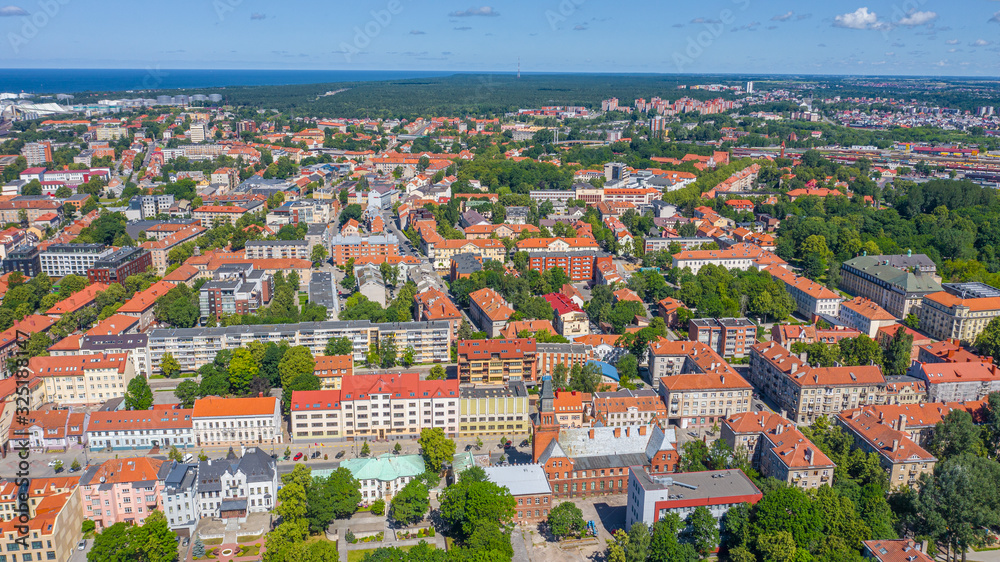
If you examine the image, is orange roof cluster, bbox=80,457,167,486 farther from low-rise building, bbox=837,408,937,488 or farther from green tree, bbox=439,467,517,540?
low-rise building, bbox=837,408,937,488

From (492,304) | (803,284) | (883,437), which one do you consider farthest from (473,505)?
(803,284)

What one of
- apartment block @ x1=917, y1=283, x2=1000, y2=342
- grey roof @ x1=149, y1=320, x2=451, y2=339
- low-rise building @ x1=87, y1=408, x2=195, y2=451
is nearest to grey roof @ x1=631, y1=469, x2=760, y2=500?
grey roof @ x1=149, y1=320, x2=451, y2=339

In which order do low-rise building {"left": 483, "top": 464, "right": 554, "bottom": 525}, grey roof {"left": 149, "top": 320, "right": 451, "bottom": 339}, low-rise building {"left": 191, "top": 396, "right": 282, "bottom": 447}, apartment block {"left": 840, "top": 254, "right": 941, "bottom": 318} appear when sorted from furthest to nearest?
apartment block {"left": 840, "top": 254, "right": 941, "bottom": 318}, grey roof {"left": 149, "top": 320, "right": 451, "bottom": 339}, low-rise building {"left": 191, "top": 396, "right": 282, "bottom": 447}, low-rise building {"left": 483, "top": 464, "right": 554, "bottom": 525}

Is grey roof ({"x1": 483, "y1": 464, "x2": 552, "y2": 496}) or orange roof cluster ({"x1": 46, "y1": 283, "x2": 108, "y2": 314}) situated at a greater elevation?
orange roof cluster ({"x1": 46, "y1": 283, "x2": 108, "y2": 314})

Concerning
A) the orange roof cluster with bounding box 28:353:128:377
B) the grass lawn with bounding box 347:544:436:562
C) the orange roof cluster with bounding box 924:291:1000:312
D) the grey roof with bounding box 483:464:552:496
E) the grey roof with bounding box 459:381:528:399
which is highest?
the orange roof cluster with bounding box 924:291:1000:312

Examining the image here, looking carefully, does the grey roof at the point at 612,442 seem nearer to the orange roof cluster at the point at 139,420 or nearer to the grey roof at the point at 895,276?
the orange roof cluster at the point at 139,420

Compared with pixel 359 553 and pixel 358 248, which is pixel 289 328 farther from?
pixel 358 248

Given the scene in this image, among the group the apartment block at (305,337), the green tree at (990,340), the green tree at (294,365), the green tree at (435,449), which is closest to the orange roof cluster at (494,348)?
the apartment block at (305,337)

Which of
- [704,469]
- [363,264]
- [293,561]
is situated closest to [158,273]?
[363,264]
